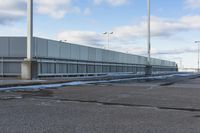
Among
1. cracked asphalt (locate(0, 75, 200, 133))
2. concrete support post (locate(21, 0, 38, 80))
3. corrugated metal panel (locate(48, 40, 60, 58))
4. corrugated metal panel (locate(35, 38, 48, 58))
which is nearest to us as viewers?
cracked asphalt (locate(0, 75, 200, 133))

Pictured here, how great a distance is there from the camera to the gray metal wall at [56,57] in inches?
1709

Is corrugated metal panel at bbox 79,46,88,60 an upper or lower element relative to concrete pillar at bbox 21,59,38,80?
upper

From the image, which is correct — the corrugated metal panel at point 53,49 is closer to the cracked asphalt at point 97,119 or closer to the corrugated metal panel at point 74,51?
the corrugated metal panel at point 74,51

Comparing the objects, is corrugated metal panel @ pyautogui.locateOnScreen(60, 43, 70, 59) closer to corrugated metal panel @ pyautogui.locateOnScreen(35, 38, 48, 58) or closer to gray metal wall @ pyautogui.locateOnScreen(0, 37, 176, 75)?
gray metal wall @ pyautogui.locateOnScreen(0, 37, 176, 75)

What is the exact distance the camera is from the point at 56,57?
4869cm

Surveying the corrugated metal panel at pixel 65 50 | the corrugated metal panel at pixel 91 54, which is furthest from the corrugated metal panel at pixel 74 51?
the corrugated metal panel at pixel 91 54

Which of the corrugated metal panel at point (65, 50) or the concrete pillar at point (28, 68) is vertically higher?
the corrugated metal panel at point (65, 50)

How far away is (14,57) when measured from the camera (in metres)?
43.4

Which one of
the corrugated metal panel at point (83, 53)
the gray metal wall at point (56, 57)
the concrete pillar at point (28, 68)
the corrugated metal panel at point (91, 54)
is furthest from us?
the corrugated metal panel at point (91, 54)

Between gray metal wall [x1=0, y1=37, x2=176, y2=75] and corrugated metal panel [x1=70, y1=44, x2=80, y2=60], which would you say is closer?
gray metal wall [x1=0, y1=37, x2=176, y2=75]

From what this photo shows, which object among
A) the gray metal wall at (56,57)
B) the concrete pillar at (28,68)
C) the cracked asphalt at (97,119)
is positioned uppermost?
the gray metal wall at (56,57)

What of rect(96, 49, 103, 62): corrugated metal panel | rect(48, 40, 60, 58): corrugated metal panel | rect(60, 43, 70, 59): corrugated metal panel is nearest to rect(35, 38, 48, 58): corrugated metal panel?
rect(48, 40, 60, 58): corrugated metal panel

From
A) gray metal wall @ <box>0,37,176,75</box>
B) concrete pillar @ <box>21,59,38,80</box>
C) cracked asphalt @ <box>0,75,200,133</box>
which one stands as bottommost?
cracked asphalt @ <box>0,75,200,133</box>

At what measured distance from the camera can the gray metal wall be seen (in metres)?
43.4
